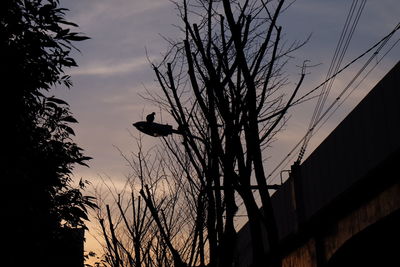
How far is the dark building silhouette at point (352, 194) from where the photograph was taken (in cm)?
986

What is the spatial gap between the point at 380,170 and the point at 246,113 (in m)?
1.97

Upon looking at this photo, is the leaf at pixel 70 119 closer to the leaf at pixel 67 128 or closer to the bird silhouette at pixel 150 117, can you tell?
the leaf at pixel 67 128

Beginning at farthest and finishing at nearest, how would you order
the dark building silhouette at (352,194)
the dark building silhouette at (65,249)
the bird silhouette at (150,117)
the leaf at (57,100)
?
the leaf at (57,100) < the dark building silhouette at (65,249) < the bird silhouette at (150,117) < the dark building silhouette at (352,194)

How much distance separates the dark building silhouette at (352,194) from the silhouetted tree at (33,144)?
15.3 ft

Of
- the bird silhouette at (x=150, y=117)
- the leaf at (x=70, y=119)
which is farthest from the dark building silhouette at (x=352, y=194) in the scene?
the leaf at (x=70, y=119)

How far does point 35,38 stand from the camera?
1625cm

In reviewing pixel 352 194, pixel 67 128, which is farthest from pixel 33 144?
pixel 352 194

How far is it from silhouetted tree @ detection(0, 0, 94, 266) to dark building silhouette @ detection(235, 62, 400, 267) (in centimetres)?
465

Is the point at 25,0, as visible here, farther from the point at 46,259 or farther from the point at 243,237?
Result: the point at 243,237

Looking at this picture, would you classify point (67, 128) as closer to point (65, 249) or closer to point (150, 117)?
point (65, 249)

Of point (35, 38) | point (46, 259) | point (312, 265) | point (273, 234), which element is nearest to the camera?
point (273, 234)

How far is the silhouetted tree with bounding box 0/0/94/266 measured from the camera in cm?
1425

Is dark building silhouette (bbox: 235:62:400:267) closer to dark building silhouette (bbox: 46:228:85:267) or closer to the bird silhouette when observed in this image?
the bird silhouette

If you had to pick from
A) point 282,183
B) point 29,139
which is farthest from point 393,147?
point 29,139
